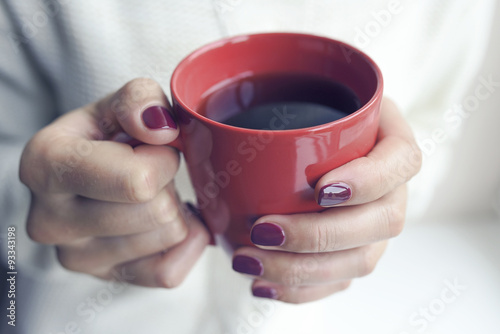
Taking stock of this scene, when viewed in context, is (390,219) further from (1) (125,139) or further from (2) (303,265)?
(1) (125,139)

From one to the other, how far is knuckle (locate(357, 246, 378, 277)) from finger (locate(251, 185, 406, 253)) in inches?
1.9

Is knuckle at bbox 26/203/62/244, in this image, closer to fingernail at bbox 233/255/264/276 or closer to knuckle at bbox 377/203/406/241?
fingernail at bbox 233/255/264/276

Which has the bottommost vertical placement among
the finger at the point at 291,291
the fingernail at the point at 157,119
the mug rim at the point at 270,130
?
the finger at the point at 291,291

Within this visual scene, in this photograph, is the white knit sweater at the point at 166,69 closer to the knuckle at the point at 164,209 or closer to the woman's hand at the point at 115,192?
the woman's hand at the point at 115,192

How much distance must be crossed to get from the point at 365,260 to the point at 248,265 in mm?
165

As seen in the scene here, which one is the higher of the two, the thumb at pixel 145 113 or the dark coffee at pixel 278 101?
the thumb at pixel 145 113

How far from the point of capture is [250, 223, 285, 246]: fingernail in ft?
1.44

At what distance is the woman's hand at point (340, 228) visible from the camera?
44 centimetres

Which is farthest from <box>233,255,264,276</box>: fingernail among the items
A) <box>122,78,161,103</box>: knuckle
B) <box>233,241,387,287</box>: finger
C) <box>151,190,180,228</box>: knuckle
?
<box>122,78,161,103</box>: knuckle

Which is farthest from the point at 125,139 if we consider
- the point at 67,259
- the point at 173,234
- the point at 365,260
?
the point at 365,260

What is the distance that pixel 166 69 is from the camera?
0.76m

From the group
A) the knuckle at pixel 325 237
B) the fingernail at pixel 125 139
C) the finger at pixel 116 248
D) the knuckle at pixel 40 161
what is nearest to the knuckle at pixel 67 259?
the finger at pixel 116 248

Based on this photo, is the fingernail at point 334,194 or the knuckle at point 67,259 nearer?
the fingernail at point 334,194

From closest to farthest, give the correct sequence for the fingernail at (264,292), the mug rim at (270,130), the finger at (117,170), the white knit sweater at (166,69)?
1. the mug rim at (270,130)
2. the finger at (117,170)
3. the fingernail at (264,292)
4. the white knit sweater at (166,69)
